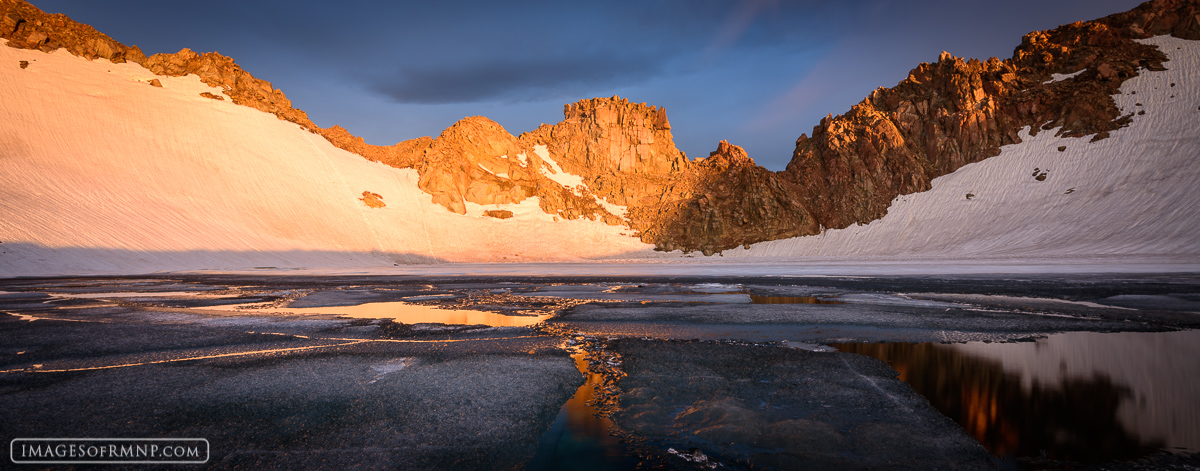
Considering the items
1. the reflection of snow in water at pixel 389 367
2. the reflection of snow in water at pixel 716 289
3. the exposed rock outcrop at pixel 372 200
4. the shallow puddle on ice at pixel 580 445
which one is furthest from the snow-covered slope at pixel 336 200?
the shallow puddle on ice at pixel 580 445

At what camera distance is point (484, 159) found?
8806 centimetres

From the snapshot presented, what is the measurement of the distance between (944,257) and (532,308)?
57.2m

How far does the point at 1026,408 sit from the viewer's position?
4.71 m

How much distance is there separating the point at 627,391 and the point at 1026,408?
3.93m

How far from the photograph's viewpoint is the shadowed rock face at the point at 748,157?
69.0 metres

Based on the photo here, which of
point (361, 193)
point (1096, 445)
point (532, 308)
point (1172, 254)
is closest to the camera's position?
point (1096, 445)

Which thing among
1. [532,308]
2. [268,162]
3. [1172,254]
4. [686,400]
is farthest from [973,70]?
[268,162]

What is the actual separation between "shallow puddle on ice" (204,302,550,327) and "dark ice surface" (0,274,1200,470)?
2.08 ft

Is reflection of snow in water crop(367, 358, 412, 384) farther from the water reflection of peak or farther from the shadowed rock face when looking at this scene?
the shadowed rock face

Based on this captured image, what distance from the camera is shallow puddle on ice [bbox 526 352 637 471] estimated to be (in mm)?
3541

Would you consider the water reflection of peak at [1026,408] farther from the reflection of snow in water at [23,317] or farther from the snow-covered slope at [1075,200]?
the snow-covered slope at [1075,200]

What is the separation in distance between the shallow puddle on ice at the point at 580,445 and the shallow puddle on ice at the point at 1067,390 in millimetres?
2879

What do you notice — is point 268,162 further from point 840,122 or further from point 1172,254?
point 1172,254

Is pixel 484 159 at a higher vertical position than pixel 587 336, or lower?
higher
